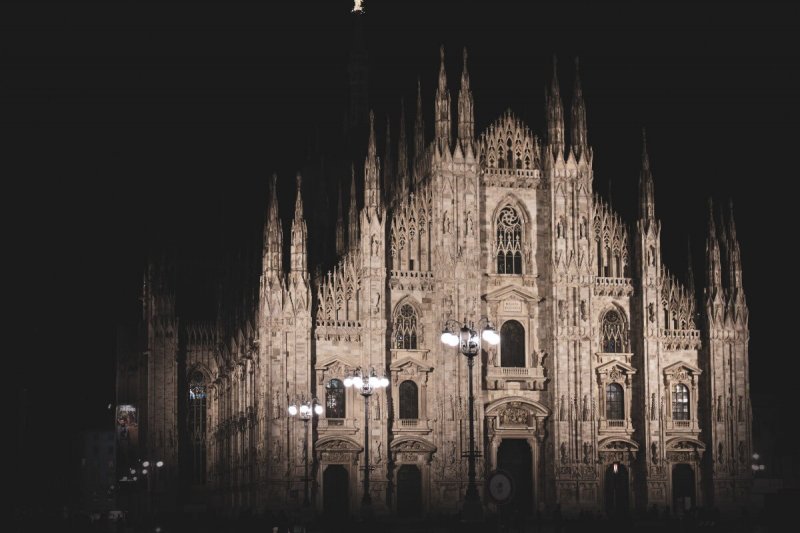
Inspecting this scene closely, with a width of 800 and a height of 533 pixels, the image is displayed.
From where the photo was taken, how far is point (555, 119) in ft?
265

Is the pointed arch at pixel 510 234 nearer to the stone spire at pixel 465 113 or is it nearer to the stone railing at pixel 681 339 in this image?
the stone spire at pixel 465 113

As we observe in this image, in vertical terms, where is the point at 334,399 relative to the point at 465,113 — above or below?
below

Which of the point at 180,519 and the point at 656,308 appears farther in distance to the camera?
the point at 656,308

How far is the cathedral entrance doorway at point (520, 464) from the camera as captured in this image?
79688 mm

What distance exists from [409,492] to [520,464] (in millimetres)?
6738

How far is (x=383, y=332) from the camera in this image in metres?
76.8

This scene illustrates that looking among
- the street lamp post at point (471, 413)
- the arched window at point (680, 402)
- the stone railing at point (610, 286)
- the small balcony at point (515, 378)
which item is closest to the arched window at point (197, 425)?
the small balcony at point (515, 378)

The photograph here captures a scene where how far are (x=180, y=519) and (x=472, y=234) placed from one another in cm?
2151

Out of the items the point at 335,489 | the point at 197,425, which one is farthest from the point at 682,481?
the point at 197,425

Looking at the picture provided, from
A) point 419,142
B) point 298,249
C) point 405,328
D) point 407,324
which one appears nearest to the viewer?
point 298,249

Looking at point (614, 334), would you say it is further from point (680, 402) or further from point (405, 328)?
A: point (405, 328)

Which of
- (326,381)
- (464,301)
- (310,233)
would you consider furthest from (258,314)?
(310,233)

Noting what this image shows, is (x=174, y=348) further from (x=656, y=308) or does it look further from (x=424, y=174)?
(x=656, y=308)

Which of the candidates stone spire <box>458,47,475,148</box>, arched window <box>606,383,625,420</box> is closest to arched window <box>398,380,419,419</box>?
arched window <box>606,383,625,420</box>
